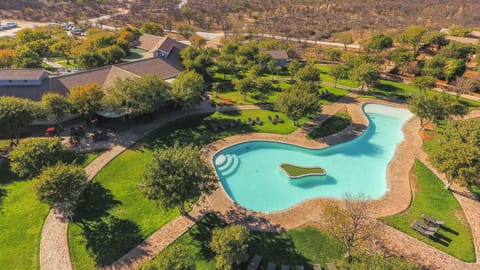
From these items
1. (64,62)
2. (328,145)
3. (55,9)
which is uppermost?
(55,9)

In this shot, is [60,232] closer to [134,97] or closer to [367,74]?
[134,97]

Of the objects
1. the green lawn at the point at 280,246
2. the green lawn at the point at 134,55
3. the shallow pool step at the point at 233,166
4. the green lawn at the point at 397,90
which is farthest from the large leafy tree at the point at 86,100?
the green lawn at the point at 397,90

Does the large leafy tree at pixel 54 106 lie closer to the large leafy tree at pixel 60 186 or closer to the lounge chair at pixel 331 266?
the large leafy tree at pixel 60 186

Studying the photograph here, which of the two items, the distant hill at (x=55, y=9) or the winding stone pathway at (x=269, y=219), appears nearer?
the winding stone pathway at (x=269, y=219)

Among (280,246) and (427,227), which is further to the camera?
(427,227)

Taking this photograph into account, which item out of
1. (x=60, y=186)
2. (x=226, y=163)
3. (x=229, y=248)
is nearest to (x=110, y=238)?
(x=60, y=186)

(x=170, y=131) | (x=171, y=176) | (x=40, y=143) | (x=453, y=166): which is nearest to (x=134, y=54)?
(x=170, y=131)
